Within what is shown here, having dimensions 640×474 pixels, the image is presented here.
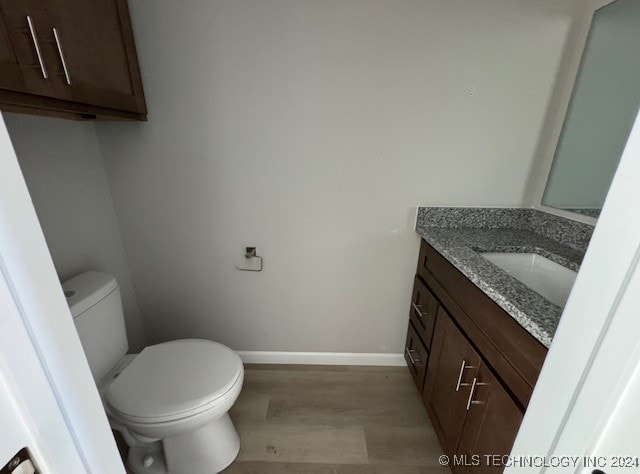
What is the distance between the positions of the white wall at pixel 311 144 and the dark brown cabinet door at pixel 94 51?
0.11m

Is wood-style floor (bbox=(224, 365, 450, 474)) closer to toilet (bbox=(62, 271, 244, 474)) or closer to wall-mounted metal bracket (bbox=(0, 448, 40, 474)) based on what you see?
toilet (bbox=(62, 271, 244, 474))

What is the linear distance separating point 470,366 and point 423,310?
17.3 inches

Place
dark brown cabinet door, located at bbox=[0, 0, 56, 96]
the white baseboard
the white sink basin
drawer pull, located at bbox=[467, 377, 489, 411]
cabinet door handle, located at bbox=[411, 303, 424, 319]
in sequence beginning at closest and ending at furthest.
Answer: dark brown cabinet door, located at bbox=[0, 0, 56, 96], drawer pull, located at bbox=[467, 377, 489, 411], the white sink basin, cabinet door handle, located at bbox=[411, 303, 424, 319], the white baseboard

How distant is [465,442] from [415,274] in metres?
0.78

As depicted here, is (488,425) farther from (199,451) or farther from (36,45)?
(36,45)

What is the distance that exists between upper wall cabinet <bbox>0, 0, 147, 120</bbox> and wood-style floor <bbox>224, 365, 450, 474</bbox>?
4.94ft

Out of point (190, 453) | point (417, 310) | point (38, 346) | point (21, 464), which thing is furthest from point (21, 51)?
point (417, 310)

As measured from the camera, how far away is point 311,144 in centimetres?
134

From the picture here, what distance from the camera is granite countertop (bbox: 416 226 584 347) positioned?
0.70 meters

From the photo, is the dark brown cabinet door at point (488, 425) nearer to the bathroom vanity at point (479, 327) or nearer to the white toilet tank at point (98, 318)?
the bathroom vanity at point (479, 327)

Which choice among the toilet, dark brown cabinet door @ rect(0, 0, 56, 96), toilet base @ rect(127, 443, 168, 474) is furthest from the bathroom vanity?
dark brown cabinet door @ rect(0, 0, 56, 96)

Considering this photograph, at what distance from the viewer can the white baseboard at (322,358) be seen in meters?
1.71

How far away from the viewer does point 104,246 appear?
1348mm

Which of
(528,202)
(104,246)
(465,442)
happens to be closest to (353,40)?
(528,202)
